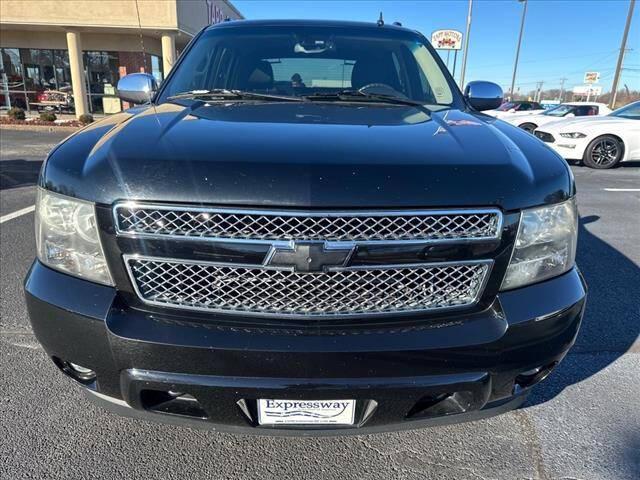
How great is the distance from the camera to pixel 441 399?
67.8 inches

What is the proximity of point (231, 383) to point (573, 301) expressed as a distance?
4.15 ft

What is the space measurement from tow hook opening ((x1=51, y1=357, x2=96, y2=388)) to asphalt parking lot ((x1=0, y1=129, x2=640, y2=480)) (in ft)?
1.53

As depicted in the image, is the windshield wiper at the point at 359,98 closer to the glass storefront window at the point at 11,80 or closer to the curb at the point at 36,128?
the curb at the point at 36,128

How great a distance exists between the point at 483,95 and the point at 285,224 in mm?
2223

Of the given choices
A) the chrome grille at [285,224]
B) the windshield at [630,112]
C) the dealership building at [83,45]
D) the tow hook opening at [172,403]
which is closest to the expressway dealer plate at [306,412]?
the tow hook opening at [172,403]

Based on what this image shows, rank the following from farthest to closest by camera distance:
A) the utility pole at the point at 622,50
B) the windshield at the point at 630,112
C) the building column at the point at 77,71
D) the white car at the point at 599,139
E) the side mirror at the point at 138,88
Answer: the utility pole at the point at 622,50, the building column at the point at 77,71, the windshield at the point at 630,112, the white car at the point at 599,139, the side mirror at the point at 138,88

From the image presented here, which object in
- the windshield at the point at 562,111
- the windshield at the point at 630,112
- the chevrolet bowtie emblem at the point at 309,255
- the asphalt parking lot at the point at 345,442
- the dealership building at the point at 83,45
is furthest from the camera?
the dealership building at the point at 83,45

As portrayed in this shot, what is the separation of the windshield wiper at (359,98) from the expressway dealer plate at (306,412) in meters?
1.63

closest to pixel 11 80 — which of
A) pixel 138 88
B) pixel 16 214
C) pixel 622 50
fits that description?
pixel 16 214

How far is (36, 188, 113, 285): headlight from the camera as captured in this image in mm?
1607

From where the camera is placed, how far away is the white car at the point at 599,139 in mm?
10031

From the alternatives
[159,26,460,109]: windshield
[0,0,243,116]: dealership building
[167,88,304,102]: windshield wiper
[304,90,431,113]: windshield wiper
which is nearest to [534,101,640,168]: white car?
[159,26,460,109]: windshield

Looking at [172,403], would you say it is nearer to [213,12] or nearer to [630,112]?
[630,112]

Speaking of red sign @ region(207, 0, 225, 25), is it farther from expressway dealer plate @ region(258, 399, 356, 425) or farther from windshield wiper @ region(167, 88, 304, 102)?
expressway dealer plate @ region(258, 399, 356, 425)
